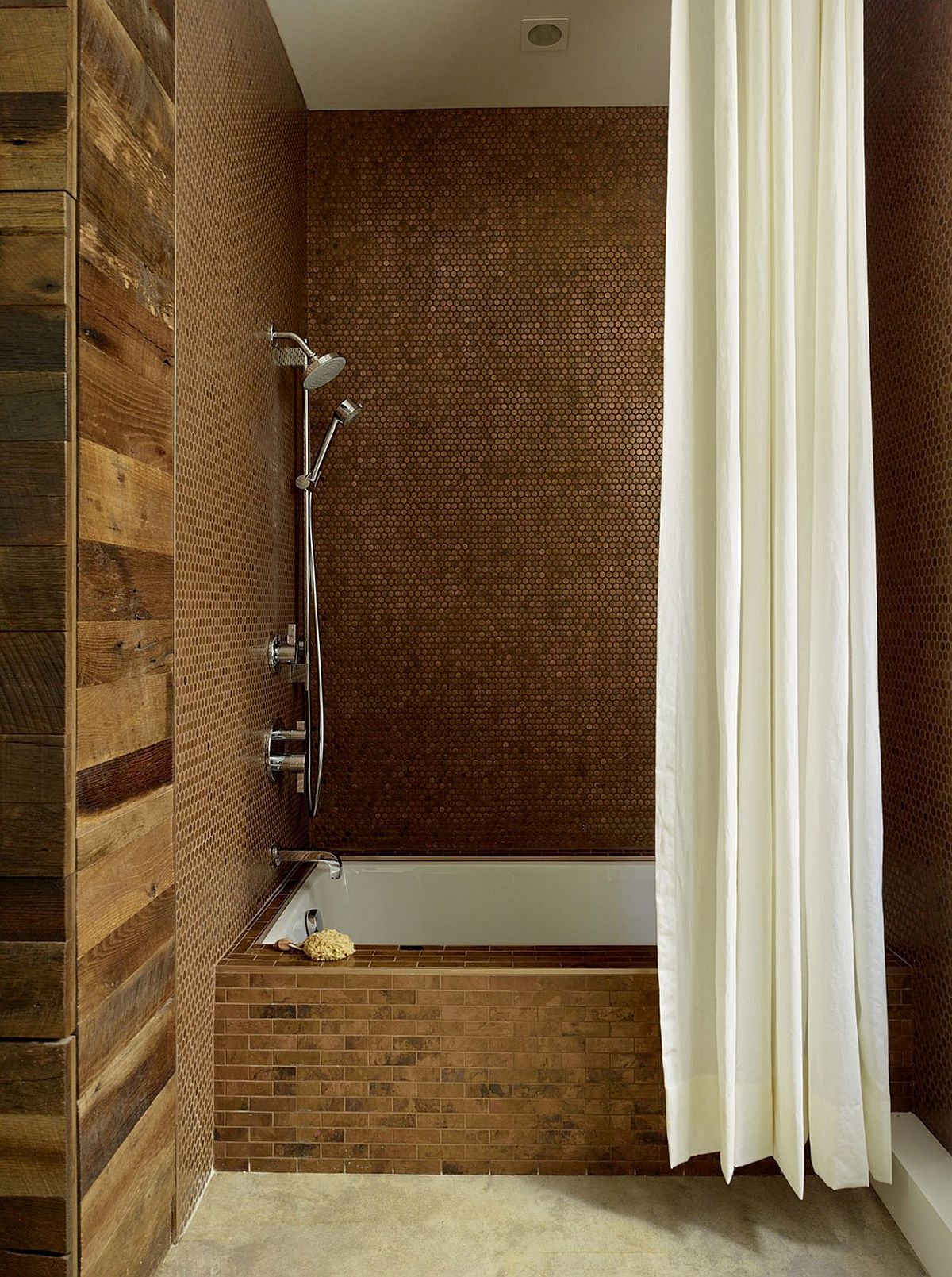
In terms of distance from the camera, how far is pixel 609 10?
2547mm

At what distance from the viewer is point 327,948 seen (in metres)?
2.11

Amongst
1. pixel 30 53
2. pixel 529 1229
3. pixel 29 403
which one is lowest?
pixel 529 1229

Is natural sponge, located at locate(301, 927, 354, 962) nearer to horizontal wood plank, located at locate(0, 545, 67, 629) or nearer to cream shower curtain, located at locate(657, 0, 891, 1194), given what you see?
cream shower curtain, located at locate(657, 0, 891, 1194)

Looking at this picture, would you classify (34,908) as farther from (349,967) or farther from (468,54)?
(468,54)

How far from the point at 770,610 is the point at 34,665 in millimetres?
1245

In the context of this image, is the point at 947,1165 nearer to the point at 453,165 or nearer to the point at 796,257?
the point at 796,257

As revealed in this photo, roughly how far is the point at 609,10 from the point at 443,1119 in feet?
8.81

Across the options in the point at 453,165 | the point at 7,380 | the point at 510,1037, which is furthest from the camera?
the point at 453,165

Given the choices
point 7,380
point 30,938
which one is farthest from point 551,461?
point 30,938

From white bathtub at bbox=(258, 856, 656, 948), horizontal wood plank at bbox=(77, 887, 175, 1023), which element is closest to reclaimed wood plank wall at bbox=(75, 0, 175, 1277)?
horizontal wood plank at bbox=(77, 887, 175, 1023)

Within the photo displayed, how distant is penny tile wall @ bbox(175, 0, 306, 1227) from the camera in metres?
1.91

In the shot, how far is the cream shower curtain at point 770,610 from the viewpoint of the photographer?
1786mm

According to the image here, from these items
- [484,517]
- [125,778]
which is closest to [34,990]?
[125,778]

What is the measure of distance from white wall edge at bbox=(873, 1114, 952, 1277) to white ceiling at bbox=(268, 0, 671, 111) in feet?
8.82
